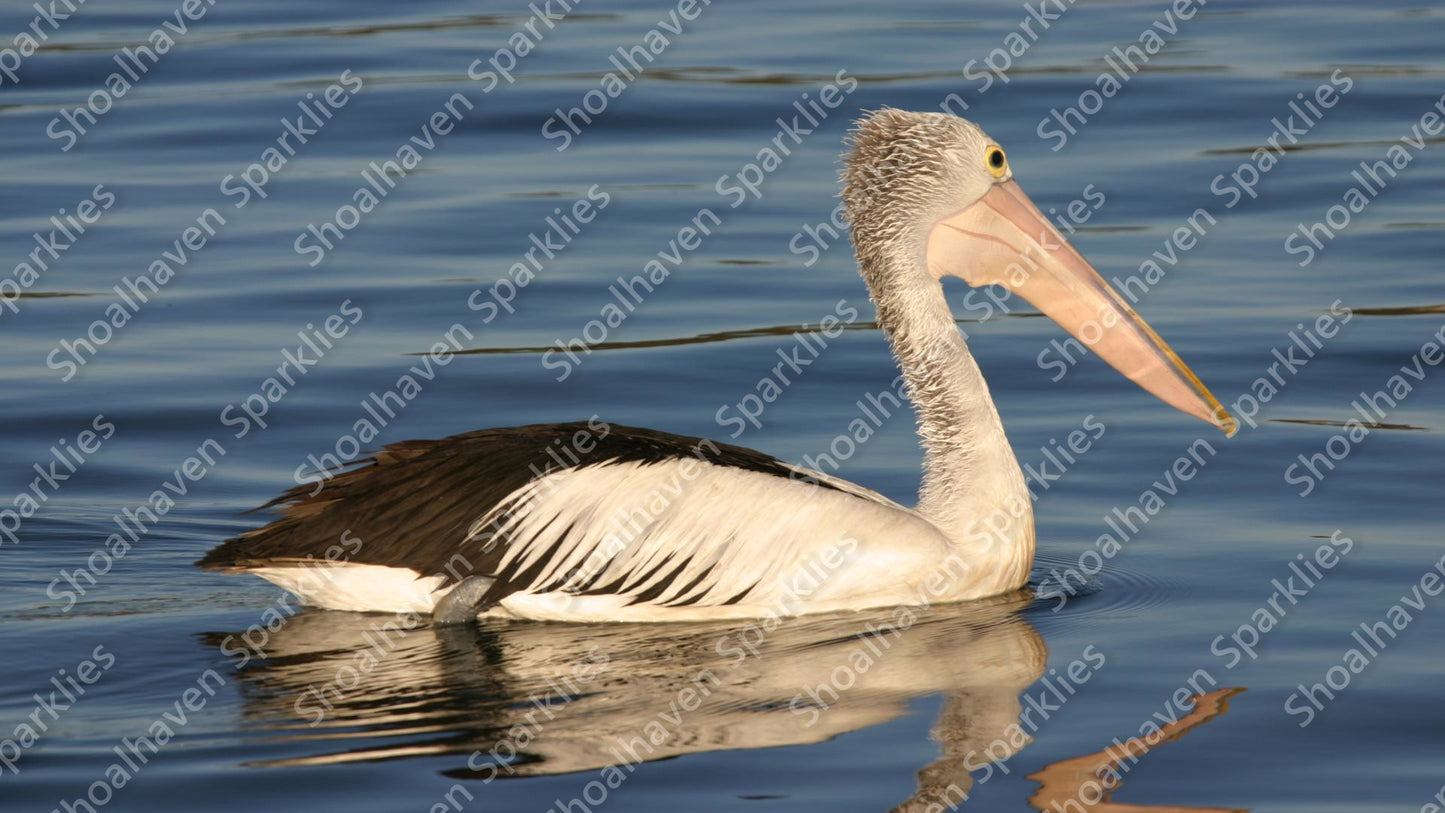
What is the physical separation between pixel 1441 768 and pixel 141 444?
517cm

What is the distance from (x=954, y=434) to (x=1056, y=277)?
68 centimetres

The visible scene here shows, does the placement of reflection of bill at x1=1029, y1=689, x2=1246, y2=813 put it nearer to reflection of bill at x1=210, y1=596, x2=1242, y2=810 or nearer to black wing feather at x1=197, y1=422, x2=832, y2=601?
reflection of bill at x1=210, y1=596, x2=1242, y2=810

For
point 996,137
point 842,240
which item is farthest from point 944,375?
point 996,137

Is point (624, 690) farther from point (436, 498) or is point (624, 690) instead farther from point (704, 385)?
point (704, 385)

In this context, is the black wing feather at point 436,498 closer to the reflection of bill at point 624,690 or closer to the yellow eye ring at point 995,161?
the reflection of bill at point 624,690

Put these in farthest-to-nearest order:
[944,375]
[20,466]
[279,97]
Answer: [279,97], [20,466], [944,375]

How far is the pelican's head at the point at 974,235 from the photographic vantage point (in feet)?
22.8

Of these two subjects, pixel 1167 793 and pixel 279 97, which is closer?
pixel 1167 793

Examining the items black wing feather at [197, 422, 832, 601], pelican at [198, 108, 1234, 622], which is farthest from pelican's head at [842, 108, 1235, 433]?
black wing feather at [197, 422, 832, 601]

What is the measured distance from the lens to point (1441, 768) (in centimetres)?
536

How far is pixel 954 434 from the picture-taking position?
6.87m

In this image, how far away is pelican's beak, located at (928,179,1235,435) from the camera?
7031 millimetres

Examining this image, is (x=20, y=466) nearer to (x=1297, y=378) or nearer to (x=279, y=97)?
(x=1297, y=378)

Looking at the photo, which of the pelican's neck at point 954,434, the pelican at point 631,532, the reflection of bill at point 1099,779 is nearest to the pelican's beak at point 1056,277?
the pelican's neck at point 954,434
